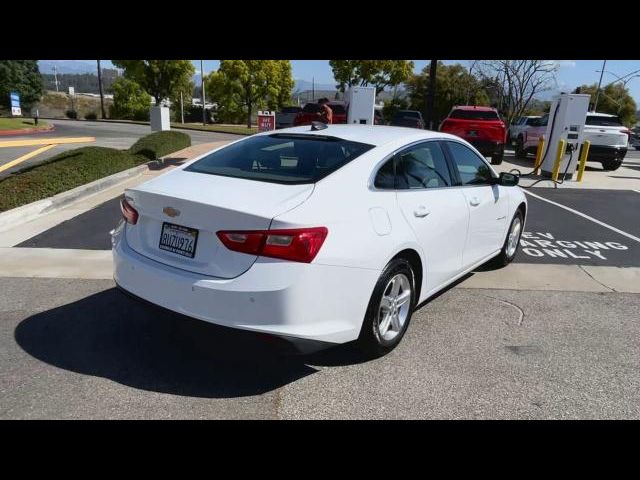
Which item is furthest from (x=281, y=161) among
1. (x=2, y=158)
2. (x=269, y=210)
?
(x=2, y=158)

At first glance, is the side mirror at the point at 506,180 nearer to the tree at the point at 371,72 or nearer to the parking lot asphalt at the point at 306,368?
the parking lot asphalt at the point at 306,368

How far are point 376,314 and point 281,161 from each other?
1.33 meters

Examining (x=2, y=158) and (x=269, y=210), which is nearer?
(x=269, y=210)

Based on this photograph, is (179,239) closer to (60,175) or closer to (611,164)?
(60,175)

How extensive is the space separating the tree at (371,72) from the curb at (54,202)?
35.9 m

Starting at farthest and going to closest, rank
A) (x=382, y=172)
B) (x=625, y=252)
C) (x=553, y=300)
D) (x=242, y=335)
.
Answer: (x=625, y=252) < (x=553, y=300) < (x=382, y=172) < (x=242, y=335)

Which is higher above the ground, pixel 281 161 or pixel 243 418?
pixel 281 161

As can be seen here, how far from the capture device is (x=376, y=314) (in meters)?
3.31

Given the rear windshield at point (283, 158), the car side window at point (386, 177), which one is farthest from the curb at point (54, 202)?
the car side window at point (386, 177)

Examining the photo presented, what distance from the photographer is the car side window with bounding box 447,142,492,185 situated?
4.52 metres

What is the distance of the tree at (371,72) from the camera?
43.1m

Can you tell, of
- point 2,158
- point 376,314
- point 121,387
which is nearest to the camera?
point 121,387
